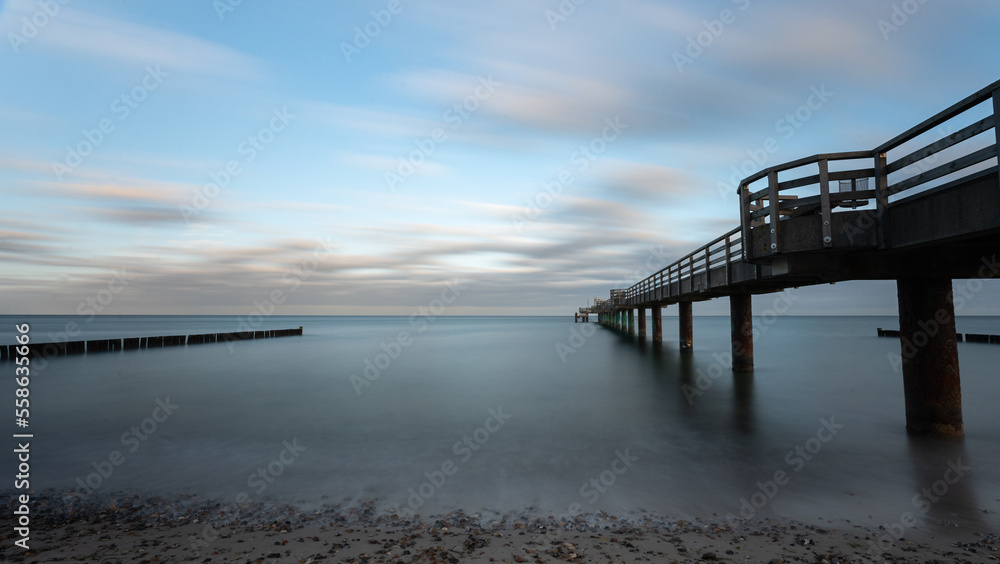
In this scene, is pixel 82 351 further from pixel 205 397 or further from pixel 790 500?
pixel 790 500

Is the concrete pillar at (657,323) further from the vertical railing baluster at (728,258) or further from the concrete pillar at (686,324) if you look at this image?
the vertical railing baluster at (728,258)

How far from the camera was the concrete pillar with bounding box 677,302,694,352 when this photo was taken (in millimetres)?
30422

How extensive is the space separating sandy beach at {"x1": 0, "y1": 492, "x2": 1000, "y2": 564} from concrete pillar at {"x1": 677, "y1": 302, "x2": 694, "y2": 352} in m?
25.5

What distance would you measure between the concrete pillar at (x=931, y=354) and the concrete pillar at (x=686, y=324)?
20.5 metres

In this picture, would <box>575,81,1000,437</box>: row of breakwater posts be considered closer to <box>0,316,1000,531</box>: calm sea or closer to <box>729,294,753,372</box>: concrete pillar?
<box>0,316,1000,531</box>: calm sea

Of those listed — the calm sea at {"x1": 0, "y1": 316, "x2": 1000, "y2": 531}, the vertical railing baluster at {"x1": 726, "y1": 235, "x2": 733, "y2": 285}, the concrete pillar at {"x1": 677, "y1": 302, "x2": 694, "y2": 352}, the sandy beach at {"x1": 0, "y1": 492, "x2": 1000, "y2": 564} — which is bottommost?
the calm sea at {"x1": 0, "y1": 316, "x2": 1000, "y2": 531}

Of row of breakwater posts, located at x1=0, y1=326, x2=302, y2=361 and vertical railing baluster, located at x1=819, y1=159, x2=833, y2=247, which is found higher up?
vertical railing baluster, located at x1=819, y1=159, x2=833, y2=247

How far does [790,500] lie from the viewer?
6859mm

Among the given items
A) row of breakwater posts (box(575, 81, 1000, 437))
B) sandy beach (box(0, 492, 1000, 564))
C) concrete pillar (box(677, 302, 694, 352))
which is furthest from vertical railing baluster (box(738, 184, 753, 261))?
concrete pillar (box(677, 302, 694, 352))

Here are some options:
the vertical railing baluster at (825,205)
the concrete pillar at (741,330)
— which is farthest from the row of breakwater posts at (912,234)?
the concrete pillar at (741,330)

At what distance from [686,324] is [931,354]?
2250cm

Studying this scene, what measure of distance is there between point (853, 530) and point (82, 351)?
47593 millimetres

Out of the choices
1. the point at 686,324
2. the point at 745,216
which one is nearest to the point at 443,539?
the point at 745,216

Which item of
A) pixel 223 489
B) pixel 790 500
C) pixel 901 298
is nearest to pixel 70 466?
pixel 223 489
